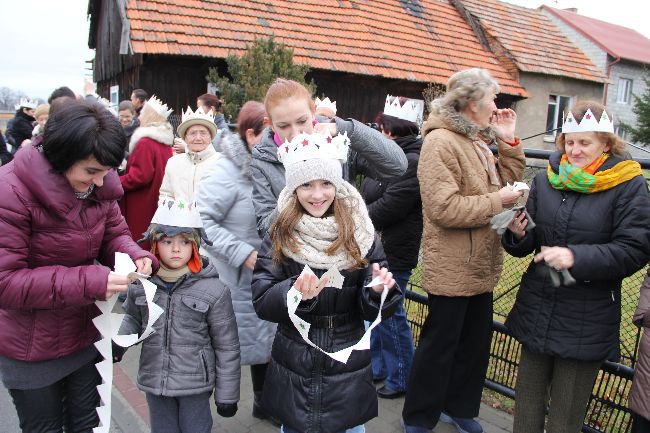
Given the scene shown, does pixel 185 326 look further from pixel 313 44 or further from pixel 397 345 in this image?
pixel 313 44

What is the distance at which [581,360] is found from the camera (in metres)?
2.61

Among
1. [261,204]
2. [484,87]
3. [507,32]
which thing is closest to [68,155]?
[261,204]

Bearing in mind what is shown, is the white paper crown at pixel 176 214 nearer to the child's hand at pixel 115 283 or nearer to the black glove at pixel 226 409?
the child's hand at pixel 115 283

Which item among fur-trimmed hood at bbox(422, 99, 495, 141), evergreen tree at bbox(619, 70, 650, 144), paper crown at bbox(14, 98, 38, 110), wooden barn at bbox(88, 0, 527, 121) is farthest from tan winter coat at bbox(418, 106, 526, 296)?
evergreen tree at bbox(619, 70, 650, 144)

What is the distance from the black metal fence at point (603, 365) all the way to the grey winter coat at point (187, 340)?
1.84m

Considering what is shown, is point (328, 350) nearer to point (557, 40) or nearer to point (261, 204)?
point (261, 204)

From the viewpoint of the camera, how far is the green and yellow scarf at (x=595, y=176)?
2473 mm

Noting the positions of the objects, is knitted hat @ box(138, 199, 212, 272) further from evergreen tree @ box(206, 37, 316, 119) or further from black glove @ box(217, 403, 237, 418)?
evergreen tree @ box(206, 37, 316, 119)

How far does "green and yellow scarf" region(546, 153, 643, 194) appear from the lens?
247 centimetres

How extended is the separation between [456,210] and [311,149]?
36.7 inches

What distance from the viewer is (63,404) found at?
8.30 ft

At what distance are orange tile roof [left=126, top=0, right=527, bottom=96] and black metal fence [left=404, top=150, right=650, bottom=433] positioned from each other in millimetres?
9191

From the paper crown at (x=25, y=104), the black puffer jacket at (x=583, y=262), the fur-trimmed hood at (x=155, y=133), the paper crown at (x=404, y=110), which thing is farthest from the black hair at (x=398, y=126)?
the paper crown at (x=25, y=104)

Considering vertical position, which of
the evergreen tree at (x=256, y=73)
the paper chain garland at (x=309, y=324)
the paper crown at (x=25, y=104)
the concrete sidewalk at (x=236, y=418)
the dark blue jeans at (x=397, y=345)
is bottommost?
the concrete sidewalk at (x=236, y=418)
